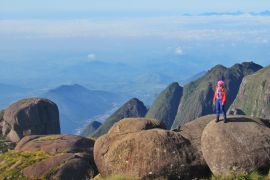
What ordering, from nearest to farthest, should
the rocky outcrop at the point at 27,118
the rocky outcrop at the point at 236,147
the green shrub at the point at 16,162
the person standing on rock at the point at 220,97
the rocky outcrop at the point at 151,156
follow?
1. the rocky outcrop at the point at 236,147
2. the rocky outcrop at the point at 151,156
3. the person standing on rock at the point at 220,97
4. the green shrub at the point at 16,162
5. the rocky outcrop at the point at 27,118

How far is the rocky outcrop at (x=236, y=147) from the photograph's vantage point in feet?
114

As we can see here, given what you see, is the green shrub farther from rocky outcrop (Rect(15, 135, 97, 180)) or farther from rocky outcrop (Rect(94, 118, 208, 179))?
rocky outcrop (Rect(94, 118, 208, 179))

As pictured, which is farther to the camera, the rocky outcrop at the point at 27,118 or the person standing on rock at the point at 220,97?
the rocky outcrop at the point at 27,118

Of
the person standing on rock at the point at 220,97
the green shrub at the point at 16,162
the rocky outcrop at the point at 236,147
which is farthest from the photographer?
the green shrub at the point at 16,162

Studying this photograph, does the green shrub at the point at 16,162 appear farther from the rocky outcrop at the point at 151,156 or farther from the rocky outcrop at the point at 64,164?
the rocky outcrop at the point at 151,156

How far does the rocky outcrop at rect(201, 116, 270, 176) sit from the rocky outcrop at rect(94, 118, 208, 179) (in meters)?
1.34

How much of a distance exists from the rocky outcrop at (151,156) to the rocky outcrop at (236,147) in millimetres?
1342

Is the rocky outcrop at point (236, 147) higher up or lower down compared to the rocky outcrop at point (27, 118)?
higher up

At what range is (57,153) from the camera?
5125 cm

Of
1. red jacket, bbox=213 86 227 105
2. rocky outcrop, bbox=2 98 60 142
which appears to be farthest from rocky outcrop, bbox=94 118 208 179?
rocky outcrop, bbox=2 98 60 142

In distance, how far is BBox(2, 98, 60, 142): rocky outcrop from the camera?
3762 inches

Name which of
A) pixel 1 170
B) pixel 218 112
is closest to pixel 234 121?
pixel 218 112

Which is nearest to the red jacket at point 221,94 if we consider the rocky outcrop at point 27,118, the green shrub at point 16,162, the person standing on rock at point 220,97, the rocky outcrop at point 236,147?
the person standing on rock at point 220,97

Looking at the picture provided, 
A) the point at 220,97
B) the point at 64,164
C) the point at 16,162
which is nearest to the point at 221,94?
the point at 220,97
